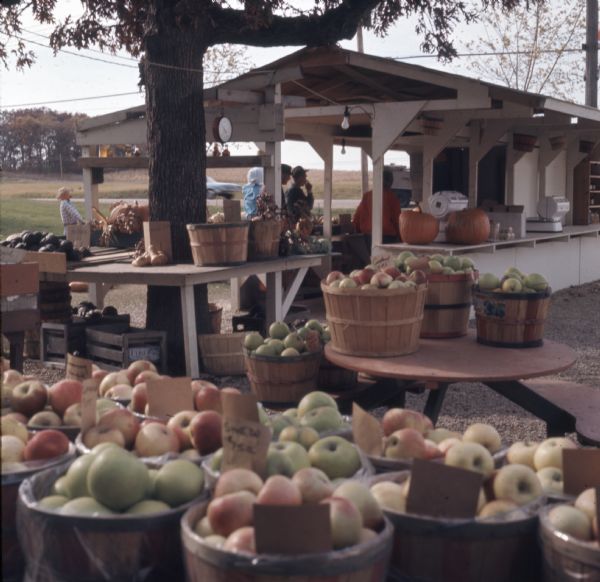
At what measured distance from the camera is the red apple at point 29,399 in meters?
3.31

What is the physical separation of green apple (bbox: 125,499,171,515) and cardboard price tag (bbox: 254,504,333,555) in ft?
1.25

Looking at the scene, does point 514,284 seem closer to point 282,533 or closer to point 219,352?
point 282,533

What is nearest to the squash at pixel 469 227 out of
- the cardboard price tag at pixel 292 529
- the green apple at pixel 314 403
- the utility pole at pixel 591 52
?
the green apple at pixel 314 403

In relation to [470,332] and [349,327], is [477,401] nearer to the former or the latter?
[470,332]

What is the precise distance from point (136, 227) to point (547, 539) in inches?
350

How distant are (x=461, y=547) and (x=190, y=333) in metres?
5.97

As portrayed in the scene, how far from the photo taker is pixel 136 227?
34.9 feet

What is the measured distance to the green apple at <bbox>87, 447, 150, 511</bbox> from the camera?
2334mm

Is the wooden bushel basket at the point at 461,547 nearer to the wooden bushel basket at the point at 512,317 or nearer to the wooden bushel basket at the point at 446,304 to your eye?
the wooden bushel basket at the point at 512,317

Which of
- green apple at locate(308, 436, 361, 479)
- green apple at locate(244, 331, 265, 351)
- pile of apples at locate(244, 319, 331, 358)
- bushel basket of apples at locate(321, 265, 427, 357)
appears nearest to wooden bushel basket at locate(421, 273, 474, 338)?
bushel basket of apples at locate(321, 265, 427, 357)

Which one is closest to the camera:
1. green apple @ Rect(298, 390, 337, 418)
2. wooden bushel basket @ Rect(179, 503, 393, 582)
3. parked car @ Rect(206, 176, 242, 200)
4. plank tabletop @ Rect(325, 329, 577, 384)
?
wooden bushel basket @ Rect(179, 503, 393, 582)

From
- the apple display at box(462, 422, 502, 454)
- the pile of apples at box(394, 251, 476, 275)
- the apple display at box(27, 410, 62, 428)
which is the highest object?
the pile of apples at box(394, 251, 476, 275)

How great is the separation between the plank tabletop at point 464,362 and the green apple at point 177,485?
2424 mm

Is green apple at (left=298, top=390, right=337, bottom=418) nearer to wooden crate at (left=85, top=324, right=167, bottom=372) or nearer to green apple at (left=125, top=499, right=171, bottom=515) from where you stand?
green apple at (left=125, top=499, right=171, bottom=515)
